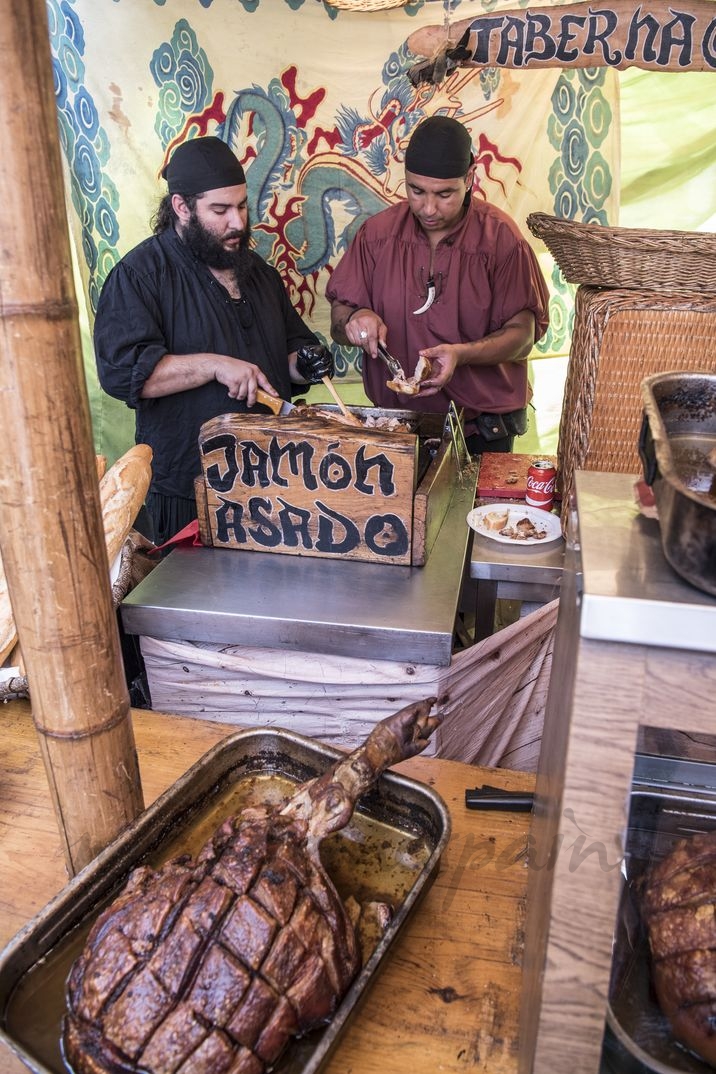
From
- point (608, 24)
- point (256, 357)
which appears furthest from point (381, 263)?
point (608, 24)

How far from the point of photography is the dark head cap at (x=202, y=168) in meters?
3.67

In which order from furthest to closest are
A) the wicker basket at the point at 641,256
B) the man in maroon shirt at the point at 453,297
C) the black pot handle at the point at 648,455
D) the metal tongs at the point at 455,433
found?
the man in maroon shirt at the point at 453,297 < the metal tongs at the point at 455,433 < the wicker basket at the point at 641,256 < the black pot handle at the point at 648,455

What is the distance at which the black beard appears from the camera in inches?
→ 150

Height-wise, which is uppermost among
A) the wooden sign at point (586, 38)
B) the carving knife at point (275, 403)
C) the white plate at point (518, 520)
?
the wooden sign at point (586, 38)

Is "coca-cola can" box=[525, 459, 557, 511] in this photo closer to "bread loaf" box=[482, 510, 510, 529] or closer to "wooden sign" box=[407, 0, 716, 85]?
"bread loaf" box=[482, 510, 510, 529]

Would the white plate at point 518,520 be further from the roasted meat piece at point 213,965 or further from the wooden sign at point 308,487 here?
the roasted meat piece at point 213,965

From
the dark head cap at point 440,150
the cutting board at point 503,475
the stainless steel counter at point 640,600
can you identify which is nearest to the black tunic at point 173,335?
the dark head cap at point 440,150

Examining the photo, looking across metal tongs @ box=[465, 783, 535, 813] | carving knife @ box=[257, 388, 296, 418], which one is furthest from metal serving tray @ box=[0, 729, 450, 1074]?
carving knife @ box=[257, 388, 296, 418]

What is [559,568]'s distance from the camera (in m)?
2.84

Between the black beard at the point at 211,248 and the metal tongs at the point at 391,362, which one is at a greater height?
the black beard at the point at 211,248

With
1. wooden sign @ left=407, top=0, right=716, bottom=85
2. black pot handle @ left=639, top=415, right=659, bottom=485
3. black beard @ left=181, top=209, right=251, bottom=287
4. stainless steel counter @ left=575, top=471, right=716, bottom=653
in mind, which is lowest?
stainless steel counter @ left=575, top=471, right=716, bottom=653

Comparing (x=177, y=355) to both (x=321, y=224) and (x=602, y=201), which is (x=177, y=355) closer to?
(x=321, y=224)

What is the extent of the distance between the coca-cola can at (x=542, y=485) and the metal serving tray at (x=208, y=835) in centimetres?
188

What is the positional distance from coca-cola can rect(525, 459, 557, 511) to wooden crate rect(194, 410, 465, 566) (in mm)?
594
